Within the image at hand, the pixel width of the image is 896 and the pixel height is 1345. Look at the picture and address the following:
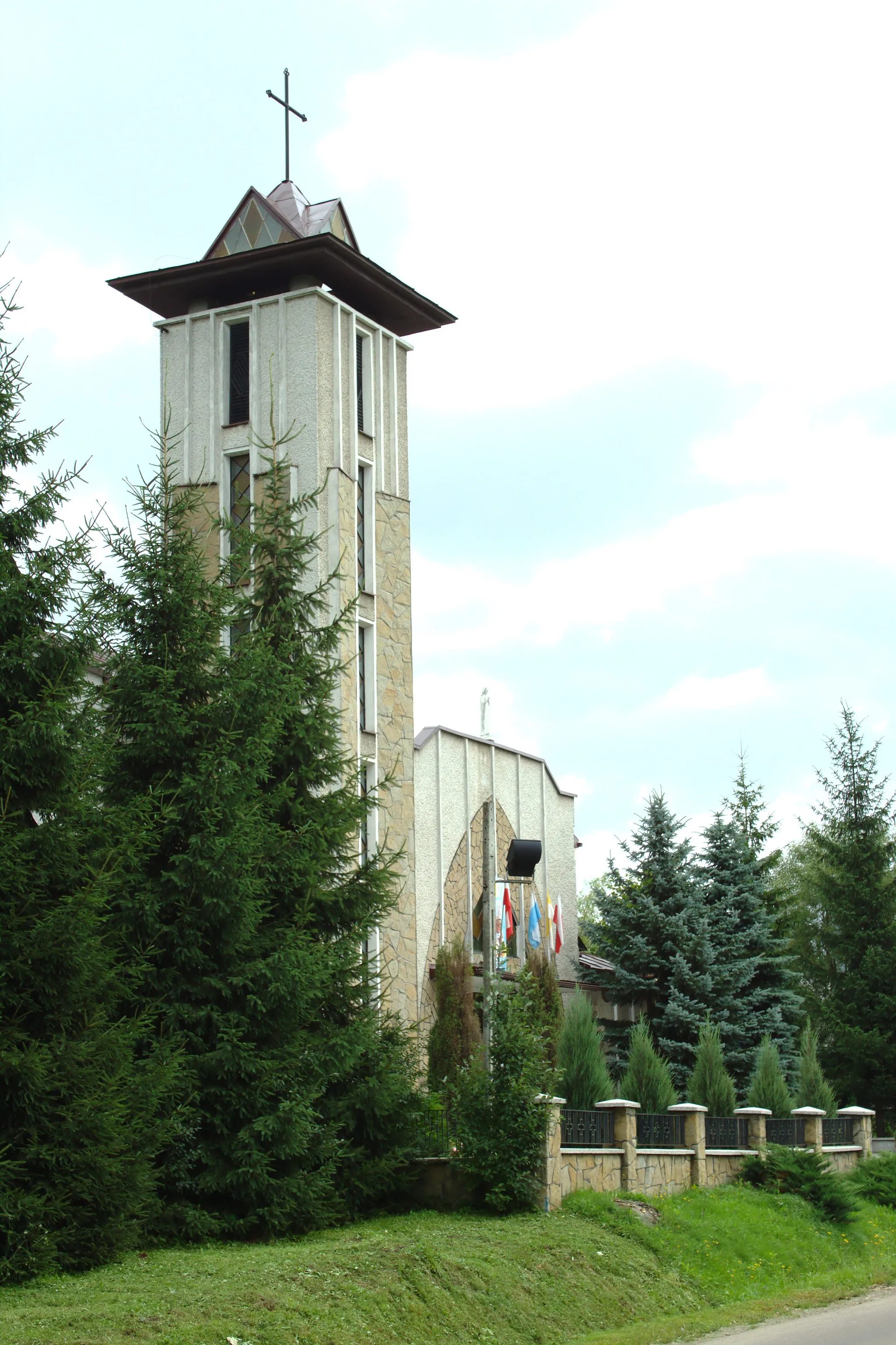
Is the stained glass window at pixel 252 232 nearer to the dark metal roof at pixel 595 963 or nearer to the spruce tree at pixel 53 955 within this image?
the spruce tree at pixel 53 955

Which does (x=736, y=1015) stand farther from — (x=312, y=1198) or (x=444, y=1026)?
(x=312, y=1198)

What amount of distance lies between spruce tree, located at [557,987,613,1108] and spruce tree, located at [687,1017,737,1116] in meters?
2.56

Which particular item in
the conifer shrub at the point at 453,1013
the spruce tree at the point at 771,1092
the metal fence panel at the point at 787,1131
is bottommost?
the metal fence panel at the point at 787,1131

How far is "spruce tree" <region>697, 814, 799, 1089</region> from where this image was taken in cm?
3006

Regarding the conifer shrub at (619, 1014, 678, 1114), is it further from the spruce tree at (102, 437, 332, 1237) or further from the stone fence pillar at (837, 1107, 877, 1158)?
the spruce tree at (102, 437, 332, 1237)

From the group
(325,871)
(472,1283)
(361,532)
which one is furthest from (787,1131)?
(361,532)

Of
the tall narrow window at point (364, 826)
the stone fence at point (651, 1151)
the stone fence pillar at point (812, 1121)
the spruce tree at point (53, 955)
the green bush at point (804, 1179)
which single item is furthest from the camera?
the stone fence pillar at point (812, 1121)

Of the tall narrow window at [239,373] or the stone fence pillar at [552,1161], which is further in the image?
the tall narrow window at [239,373]

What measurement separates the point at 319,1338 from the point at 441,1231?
4.54 m

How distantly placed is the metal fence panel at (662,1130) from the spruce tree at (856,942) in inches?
541

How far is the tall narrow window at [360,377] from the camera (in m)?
24.5

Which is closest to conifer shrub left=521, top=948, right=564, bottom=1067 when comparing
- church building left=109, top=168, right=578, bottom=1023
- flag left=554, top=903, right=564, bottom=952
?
flag left=554, top=903, right=564, bottom=952

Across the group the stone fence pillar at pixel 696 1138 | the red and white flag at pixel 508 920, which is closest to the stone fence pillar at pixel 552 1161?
the stone fence pillar at pixel 696 1138

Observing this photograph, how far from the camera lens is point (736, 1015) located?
30.3m
